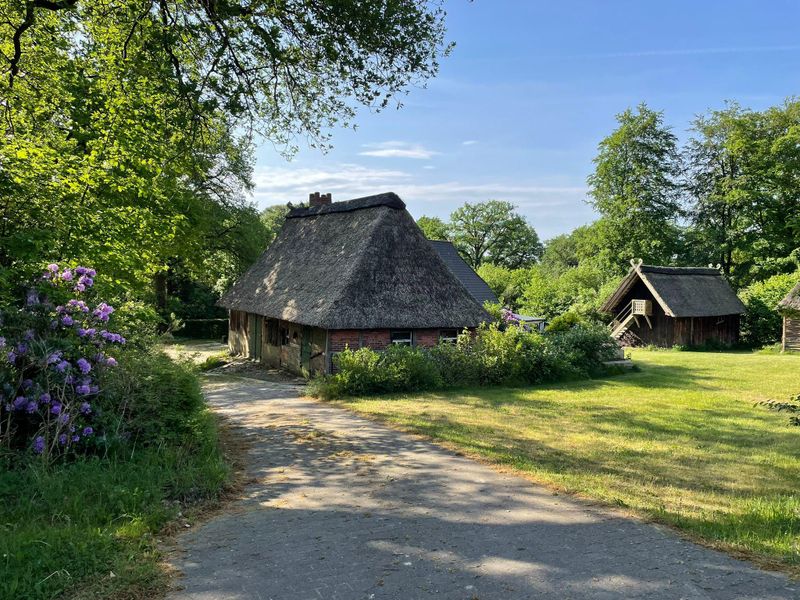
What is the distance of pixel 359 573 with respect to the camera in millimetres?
4371

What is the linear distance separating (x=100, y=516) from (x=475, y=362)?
1349cm

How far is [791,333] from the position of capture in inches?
1282

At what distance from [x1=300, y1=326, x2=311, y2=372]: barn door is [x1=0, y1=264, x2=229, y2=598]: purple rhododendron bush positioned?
1154 cm

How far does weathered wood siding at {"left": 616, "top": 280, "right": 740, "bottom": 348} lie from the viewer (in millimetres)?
35219

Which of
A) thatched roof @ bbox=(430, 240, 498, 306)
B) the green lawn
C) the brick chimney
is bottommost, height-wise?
the green lawn

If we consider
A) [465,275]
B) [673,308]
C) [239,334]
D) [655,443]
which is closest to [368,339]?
[655,443]

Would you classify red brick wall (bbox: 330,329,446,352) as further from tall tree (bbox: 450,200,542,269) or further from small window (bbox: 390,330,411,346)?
tall tree (bbox: 450,200,542,269)

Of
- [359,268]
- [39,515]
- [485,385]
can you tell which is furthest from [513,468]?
[359,268]

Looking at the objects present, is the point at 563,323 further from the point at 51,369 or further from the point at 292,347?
the point at 51,369

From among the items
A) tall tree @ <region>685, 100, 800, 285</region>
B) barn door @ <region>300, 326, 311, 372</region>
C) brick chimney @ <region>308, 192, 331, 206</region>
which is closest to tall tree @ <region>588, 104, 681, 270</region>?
tall tree @ <region>685, 100, 800, 285</region>

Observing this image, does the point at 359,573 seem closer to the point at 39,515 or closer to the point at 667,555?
the point at 667,555

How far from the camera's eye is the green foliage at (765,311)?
35719 millimetres

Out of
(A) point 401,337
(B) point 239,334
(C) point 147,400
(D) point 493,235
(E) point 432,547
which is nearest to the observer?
(E) point 432,547

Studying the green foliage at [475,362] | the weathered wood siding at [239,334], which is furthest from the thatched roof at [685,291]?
the weathered wood siding at [239,334]
